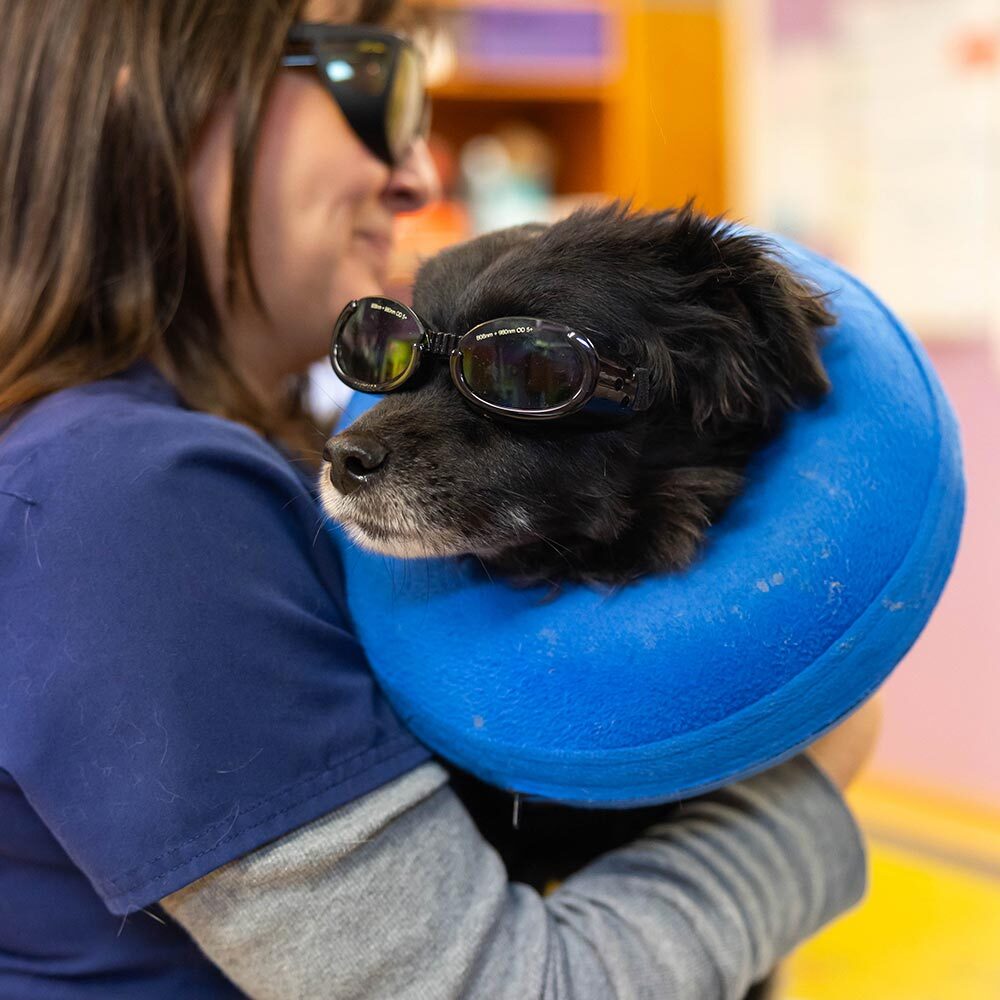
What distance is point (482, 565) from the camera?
80 cm

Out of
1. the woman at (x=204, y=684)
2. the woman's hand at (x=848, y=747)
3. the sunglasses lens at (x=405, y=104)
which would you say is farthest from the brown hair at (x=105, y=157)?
the woman's hand at (x=848, y=747)

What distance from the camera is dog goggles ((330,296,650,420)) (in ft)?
2.20

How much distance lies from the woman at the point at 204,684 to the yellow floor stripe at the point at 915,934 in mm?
660

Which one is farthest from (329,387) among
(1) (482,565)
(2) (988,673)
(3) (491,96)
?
(2) (988,673)

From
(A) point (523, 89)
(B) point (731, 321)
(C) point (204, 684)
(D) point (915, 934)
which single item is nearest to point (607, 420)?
(B) point (731, 321)

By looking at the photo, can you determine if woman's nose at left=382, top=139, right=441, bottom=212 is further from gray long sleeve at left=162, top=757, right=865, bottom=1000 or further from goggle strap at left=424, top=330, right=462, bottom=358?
gray long sleeve at left=162, top=757, right=865, bottom=1000

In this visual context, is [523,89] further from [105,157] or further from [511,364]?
[511,364]

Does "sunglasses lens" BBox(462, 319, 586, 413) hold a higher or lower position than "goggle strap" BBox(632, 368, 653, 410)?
higher

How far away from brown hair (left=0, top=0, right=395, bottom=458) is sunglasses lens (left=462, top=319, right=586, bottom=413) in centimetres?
32

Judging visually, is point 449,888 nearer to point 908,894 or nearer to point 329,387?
point 329,387

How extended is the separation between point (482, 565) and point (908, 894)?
4.36 ft

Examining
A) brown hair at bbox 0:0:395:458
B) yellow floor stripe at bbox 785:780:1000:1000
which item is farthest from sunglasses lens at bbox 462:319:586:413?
yellow floor stripe at bbox 785:780:1000:1000

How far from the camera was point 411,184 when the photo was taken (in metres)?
1.08

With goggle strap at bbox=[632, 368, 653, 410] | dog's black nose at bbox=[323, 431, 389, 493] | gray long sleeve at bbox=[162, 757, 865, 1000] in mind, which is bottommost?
gray long sleeve at bbox=[162, 757, 865, 1000]
